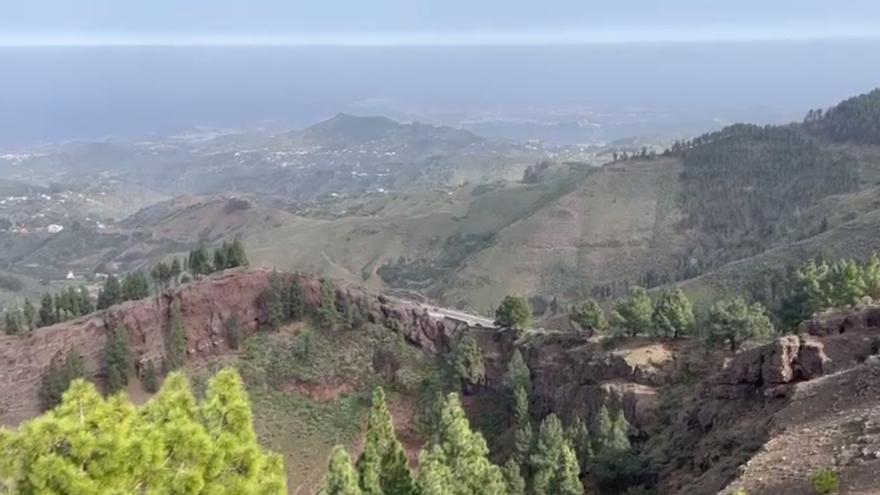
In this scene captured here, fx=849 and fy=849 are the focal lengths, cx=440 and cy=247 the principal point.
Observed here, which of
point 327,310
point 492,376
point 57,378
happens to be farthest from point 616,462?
point 57,378

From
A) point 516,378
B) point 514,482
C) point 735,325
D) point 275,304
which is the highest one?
point 735,325

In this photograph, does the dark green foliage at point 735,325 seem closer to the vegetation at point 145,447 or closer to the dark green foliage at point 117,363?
the vegetation at point 145,447

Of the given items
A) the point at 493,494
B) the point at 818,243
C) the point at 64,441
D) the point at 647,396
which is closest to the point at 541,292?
the point at 818,243

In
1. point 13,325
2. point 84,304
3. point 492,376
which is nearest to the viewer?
point 492,376

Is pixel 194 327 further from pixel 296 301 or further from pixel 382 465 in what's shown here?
pixel 382 465

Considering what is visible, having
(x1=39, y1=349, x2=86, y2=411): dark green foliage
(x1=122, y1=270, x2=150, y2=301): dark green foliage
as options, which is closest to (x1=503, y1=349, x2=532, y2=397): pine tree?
(x1=39, y1=349, x2=86, y2=411): dark green foliage

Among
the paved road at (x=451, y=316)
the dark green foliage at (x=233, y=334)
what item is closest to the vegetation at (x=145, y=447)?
the dark green foliage at (x=233, y=334)
